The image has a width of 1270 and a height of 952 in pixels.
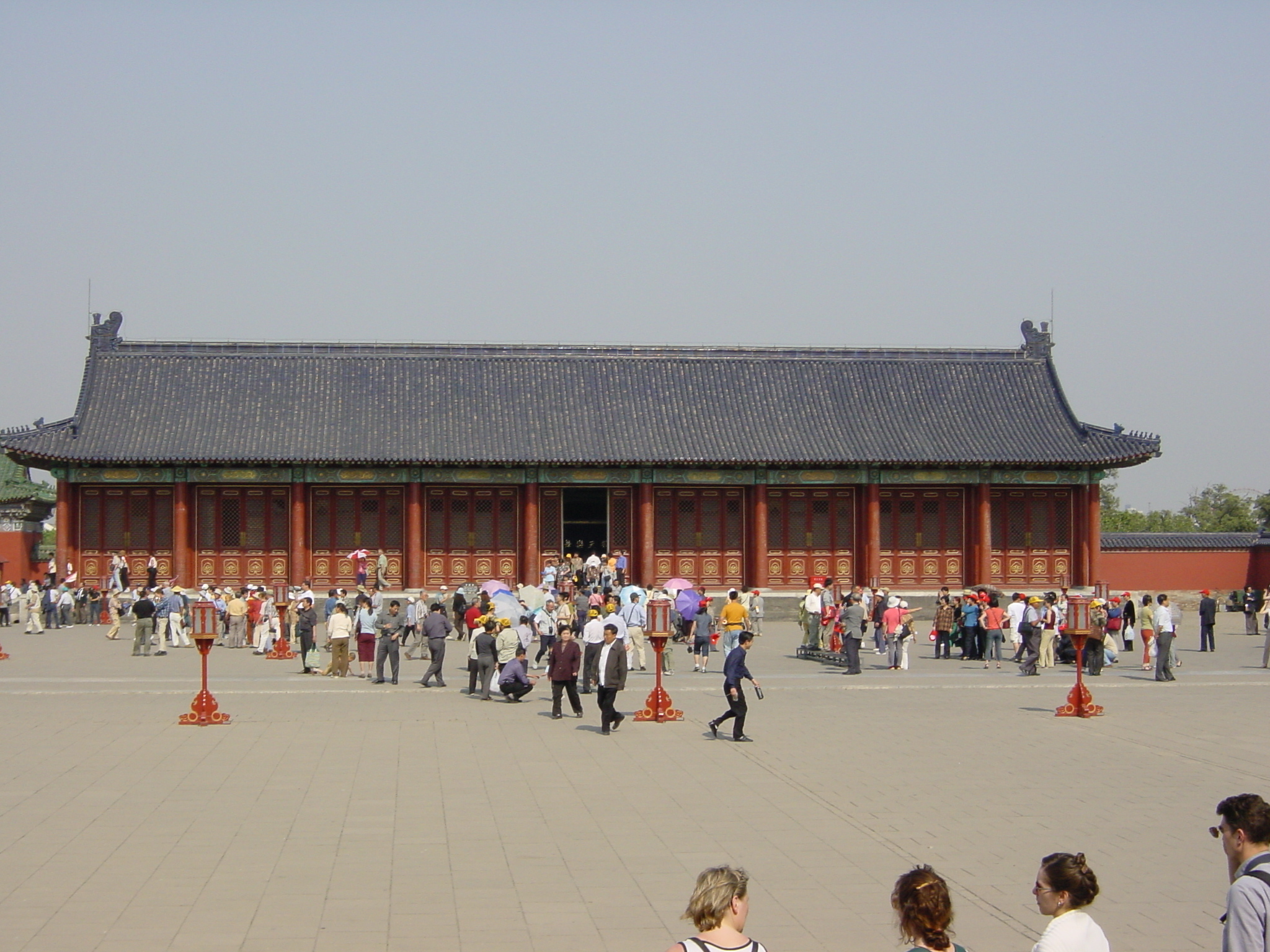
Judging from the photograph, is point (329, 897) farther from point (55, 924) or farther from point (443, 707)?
point (443, 707)

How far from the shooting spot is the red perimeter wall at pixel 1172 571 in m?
51.0

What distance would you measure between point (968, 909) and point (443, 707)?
42.2 ft

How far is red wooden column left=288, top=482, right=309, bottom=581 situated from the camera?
4591cm

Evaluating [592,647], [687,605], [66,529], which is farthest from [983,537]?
[66,529]

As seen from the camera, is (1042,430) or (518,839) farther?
(1042,430)

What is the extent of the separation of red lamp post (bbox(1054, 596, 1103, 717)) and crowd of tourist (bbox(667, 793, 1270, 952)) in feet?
49.0

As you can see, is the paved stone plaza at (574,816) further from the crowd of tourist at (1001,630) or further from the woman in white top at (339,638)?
the crowd of tourist at (1001,630)

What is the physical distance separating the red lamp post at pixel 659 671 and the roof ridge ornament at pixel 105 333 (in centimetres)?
3400

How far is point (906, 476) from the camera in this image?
47.8 metres

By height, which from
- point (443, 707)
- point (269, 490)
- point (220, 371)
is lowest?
point (443, 707)

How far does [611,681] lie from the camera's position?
755 inches

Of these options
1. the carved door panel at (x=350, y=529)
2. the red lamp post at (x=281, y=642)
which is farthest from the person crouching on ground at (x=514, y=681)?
the carved door panel at (x=350, y=529)

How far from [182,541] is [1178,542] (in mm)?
34378

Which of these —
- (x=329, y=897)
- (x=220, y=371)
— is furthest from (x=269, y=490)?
(x=329, y=897)
